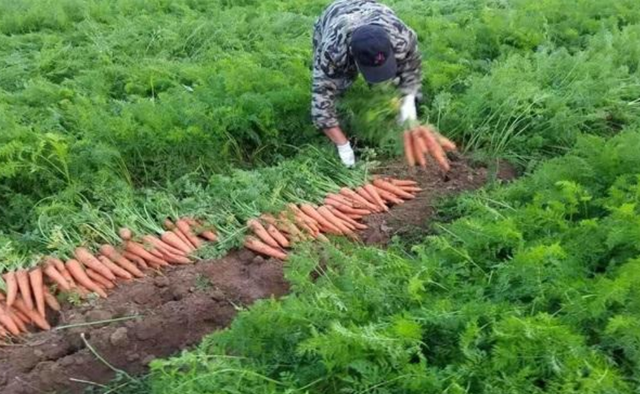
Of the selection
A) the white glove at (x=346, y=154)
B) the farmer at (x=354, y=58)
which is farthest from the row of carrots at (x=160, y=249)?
the farmer at (x=354, y=58)

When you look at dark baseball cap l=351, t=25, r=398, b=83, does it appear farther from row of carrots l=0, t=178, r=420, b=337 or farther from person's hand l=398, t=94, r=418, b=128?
row of carrots l=0, t=178, r=420, b=337

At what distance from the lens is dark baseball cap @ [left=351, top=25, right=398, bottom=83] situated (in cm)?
480

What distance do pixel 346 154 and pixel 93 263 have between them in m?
1.91

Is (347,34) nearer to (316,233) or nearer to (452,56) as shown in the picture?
(316,233)

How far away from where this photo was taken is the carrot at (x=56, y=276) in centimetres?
471

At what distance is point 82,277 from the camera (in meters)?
4.76

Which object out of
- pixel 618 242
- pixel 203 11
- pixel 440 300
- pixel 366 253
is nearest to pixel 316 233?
pixel 366 253

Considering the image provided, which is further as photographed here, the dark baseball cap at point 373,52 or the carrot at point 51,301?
the dark baseball cap at point 373,52

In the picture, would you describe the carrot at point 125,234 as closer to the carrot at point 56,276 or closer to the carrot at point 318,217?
the carrot at point 56,276

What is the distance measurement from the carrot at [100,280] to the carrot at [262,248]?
87cm

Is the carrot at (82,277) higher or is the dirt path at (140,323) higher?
the carrot at (82,277)

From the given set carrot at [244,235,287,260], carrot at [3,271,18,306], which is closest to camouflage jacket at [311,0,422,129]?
carrot at [244,235,287,260]

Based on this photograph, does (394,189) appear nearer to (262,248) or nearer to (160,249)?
(262,248)

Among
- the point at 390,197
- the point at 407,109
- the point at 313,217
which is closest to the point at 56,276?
the point at 313,217
